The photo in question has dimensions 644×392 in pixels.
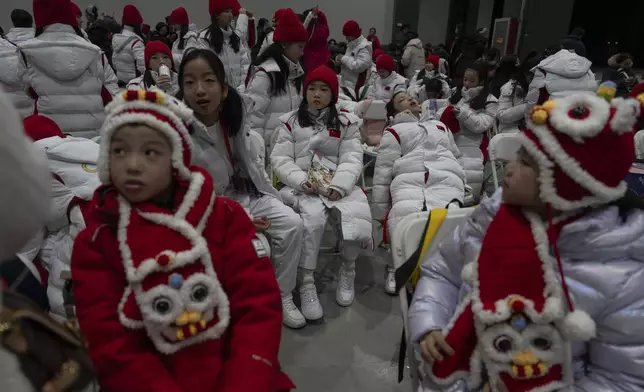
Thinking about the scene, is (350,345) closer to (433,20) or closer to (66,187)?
(66,187)

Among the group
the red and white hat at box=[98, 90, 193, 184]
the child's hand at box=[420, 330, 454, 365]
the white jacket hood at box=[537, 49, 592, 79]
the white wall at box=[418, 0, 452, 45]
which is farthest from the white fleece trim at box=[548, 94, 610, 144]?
the white wall at box=[418, 0, 452, 45]

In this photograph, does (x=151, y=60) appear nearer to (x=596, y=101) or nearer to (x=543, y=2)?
(x=596, y=101)

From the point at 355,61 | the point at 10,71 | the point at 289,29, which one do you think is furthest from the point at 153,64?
the point at 355,61

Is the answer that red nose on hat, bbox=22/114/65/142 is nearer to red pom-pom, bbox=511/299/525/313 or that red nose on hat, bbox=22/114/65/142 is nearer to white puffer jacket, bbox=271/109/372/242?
white puffer jacket, bbox=271/109/372/242

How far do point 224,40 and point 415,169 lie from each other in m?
2.66

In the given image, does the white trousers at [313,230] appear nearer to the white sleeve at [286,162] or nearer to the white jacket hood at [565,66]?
the white sleeve at [286,162]

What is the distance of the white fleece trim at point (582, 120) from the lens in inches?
41.7

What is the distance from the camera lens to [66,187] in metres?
1.90

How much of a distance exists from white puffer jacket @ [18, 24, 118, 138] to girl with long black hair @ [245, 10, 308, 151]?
1102 mm

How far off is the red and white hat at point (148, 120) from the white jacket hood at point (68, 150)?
72 centimetres

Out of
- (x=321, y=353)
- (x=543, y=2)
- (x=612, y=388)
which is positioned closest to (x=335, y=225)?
(x=321, y=353)

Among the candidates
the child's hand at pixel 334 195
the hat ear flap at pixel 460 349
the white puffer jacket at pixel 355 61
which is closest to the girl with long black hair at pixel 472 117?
the child's hand at pixel 334 195

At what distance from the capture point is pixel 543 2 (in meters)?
9.62

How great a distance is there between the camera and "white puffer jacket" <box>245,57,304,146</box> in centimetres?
358
